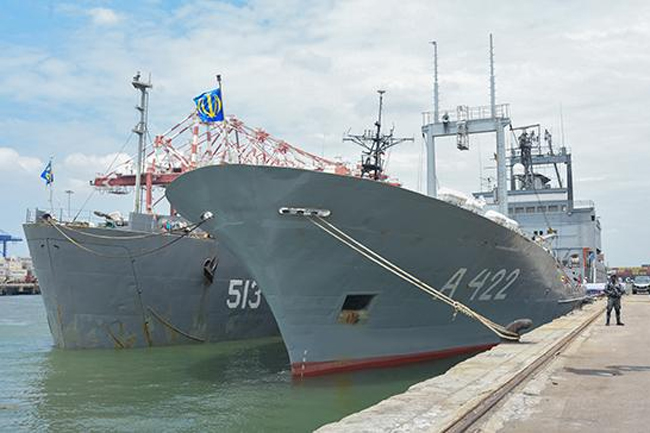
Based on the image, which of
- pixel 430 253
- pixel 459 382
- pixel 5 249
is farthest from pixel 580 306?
pixel 5 249

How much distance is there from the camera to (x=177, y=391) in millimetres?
10484

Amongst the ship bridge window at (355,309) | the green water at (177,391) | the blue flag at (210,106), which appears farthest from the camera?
the blue flag at (210,106)

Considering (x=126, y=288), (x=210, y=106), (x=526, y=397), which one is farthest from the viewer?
(x=126, y=288)

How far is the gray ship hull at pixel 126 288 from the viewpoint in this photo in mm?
14711

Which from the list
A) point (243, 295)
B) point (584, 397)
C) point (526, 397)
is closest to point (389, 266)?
point (526, 397)

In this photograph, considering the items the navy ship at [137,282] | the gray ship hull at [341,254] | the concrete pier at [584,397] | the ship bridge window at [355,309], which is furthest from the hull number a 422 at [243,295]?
the concrete pier at [584,397]

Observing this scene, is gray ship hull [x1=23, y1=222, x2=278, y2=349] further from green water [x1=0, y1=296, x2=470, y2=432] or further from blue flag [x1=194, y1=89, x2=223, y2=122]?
blue flag [x1=194, y1=89, x2=223, y2=122]

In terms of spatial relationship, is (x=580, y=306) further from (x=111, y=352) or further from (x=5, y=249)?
(x=5, y=249)

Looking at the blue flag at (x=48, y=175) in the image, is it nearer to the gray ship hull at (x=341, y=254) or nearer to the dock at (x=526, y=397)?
the gray ship hull at (x=341, y=254)

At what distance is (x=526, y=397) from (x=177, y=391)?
258 inches

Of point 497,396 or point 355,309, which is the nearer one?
point 497,396

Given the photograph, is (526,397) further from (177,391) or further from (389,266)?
(177,391)

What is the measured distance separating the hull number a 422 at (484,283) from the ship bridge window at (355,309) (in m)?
1.82

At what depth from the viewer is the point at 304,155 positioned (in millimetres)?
32375
